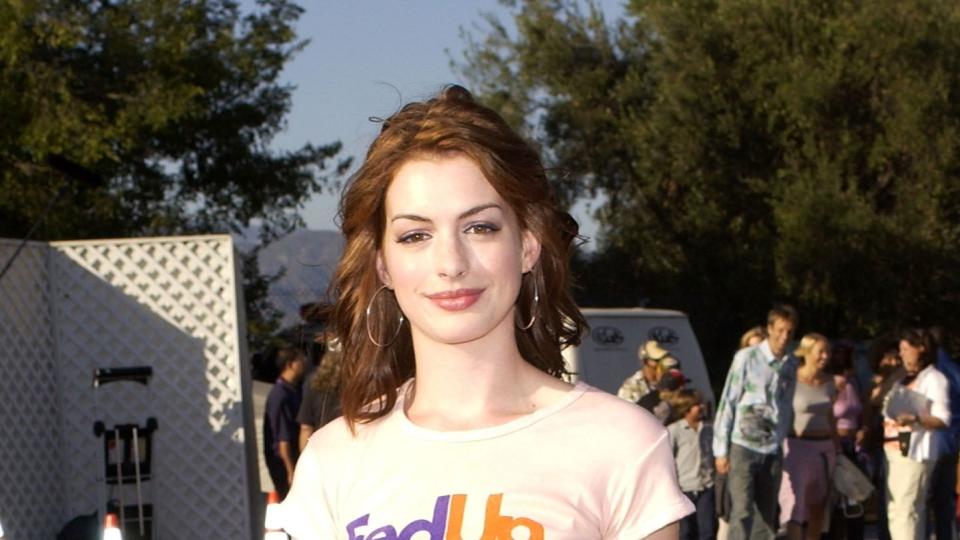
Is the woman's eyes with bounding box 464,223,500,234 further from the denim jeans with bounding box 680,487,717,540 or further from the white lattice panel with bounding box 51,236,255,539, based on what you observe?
the white lattice panel with bounding box 51,236,255,539

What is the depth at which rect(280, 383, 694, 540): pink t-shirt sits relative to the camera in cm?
235

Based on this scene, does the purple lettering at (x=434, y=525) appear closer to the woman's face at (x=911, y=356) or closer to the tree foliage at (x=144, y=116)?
A: the woman's face at (x=911, y=356)

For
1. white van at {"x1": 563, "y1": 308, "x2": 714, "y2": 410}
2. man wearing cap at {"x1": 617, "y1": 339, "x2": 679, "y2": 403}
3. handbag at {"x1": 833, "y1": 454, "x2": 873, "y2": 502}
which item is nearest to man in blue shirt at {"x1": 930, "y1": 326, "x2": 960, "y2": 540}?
handbag at {"x1": 833, "y1": 454, "x2": 873, "y2": 502}

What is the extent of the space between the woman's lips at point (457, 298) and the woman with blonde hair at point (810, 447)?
9507 mm

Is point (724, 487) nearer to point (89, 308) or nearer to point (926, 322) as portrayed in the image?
point (89, 308)

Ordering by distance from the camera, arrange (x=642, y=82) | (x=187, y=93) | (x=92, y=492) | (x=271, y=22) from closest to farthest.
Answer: (x=92, y=492)
(x=187, y=93)
(x=271, y=22)
(x=642, y=82)

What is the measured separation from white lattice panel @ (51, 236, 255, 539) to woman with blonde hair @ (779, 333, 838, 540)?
462cm

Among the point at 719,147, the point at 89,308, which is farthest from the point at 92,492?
the point at 719,147

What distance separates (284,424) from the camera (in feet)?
41.9

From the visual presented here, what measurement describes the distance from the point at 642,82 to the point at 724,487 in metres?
17.4

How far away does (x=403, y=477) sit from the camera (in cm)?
242

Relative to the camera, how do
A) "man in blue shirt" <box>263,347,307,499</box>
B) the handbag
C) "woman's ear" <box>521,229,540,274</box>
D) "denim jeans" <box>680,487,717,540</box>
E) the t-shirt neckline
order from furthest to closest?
"man in blue shirt" <box>263,347,307,499</box>
the handbag
"denim jeans" <box>680,487,717,540</box>
"woman's ear" <box>521,229,540,274</box>
the t-shirt neckline

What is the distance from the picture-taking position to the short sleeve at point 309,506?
8.12 ft

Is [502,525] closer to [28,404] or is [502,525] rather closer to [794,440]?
[794,440]
